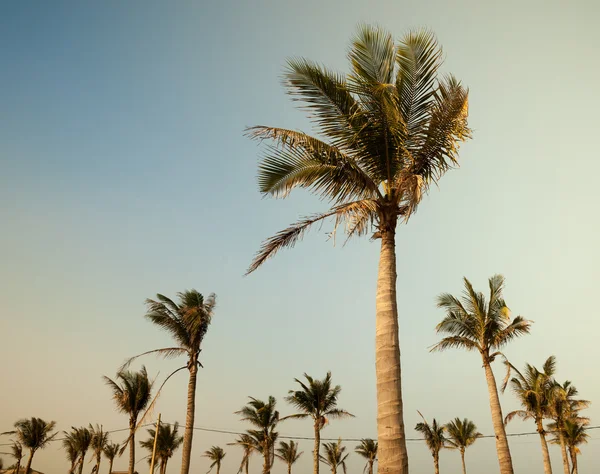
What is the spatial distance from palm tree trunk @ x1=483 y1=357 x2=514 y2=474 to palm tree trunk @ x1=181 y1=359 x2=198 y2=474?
49.3 feet

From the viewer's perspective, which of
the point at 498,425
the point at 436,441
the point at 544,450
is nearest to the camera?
the point at 498,425

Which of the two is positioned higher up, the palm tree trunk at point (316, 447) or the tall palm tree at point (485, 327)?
the tall palm tree at point (485, 327)

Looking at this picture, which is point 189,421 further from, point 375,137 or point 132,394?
point 375,137

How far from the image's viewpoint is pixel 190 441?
23203mm

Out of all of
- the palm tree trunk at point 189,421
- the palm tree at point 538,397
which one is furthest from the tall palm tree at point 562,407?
the palm tree trunk at point 189,421

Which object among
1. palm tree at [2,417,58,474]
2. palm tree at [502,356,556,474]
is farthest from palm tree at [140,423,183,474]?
palm tree at [502,356,556,474]

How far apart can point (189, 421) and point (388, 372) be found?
19.3 meters

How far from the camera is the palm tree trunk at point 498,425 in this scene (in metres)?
20.3

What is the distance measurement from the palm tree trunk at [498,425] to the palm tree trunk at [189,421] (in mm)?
15032

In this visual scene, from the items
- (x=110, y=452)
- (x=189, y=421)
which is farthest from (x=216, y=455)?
(x=189, y=421)

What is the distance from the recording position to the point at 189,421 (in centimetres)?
2333

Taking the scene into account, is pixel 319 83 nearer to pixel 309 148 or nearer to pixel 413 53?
pixel 309 148

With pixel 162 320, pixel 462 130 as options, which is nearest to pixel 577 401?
pixel 162 320

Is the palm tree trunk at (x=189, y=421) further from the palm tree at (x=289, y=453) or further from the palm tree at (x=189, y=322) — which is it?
the palm tree at (x=289, y=453)
